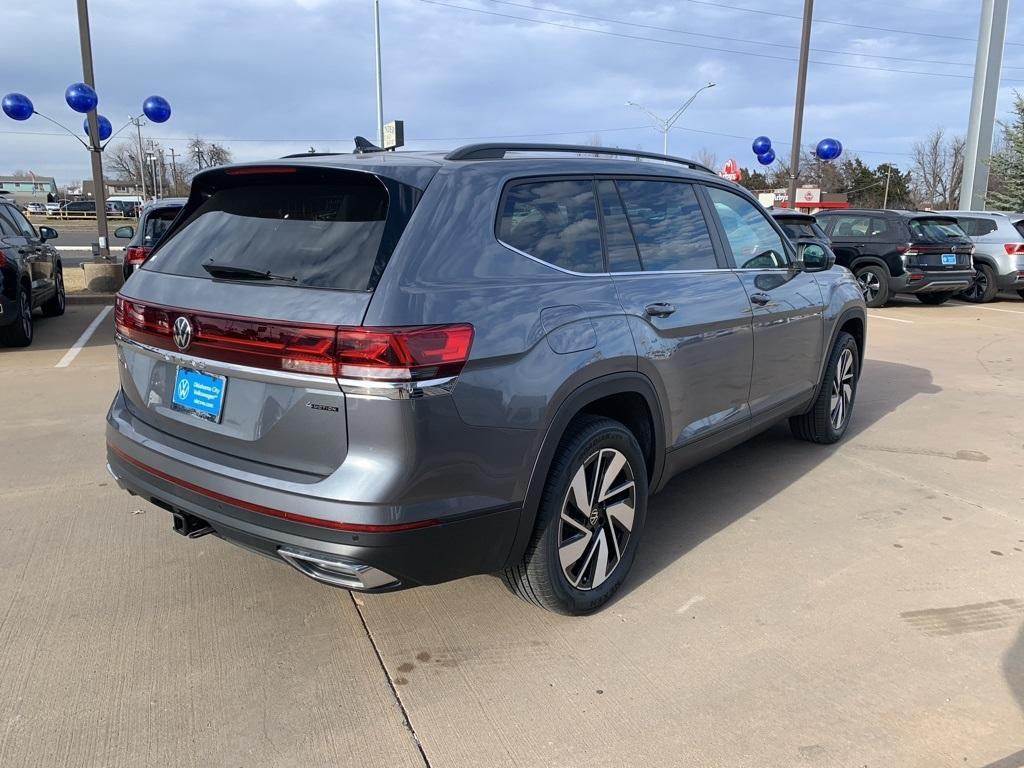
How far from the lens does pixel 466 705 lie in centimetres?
264

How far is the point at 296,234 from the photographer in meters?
2.75

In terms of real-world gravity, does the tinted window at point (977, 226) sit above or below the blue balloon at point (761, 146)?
below

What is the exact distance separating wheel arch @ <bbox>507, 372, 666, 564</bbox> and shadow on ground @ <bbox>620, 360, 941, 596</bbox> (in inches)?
18.5

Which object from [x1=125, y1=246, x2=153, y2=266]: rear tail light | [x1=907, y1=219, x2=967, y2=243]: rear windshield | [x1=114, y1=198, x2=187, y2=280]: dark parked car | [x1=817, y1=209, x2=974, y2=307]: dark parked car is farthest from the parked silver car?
[x1=125, y1=246, x2=153, y2=266]: rear tail light

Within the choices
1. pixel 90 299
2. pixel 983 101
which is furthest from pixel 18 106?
pixel 983 101

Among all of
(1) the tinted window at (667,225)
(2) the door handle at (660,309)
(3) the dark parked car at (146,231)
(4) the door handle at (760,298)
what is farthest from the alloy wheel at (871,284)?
(2) the door handle at (660,309)

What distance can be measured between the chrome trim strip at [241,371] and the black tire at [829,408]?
3.82m

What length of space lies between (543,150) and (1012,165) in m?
25.6

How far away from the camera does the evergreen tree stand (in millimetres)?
23141

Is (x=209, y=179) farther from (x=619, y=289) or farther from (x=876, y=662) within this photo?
(x=876, y=662)

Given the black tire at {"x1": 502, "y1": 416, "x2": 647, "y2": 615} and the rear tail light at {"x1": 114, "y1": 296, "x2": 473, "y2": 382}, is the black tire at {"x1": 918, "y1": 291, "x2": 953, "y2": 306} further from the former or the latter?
the rear tail light at {"x1": 114, "y1": 296, "x2": 473, "y2": 382}

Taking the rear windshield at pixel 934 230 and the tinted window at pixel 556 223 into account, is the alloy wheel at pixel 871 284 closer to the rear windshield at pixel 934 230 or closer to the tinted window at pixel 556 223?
the rear windshield at pixel 934 230

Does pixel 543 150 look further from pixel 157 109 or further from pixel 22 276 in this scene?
pixel 157 109

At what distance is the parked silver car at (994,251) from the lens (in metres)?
15.0
